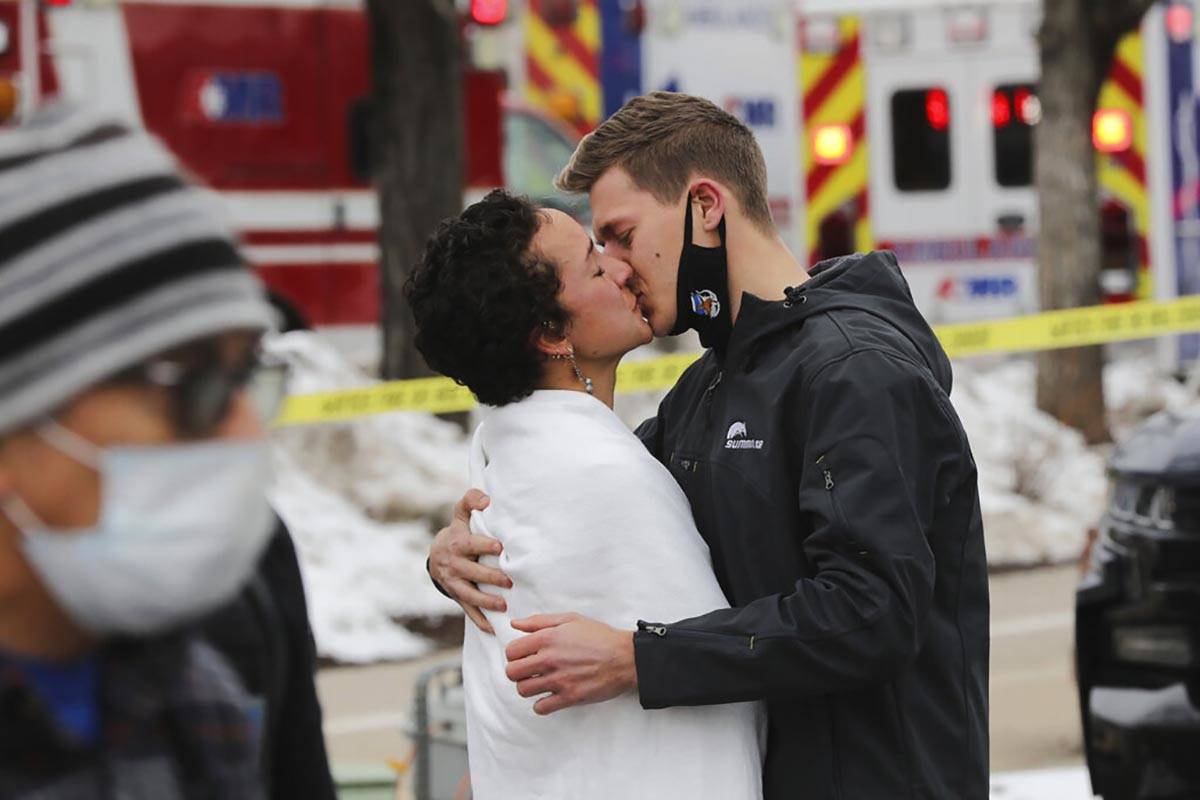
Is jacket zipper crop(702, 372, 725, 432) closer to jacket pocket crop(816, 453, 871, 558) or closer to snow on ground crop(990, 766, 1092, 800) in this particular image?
jacket pocket crop(816, 453, 871, 558)

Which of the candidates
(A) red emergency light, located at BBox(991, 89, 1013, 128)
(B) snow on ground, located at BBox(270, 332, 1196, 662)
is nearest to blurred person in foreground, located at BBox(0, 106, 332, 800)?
(B) snow on ground, located at BBox(270, 332, 1196, 662)

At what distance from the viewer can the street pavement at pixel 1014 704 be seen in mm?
6359

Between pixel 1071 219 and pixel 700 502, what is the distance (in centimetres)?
943

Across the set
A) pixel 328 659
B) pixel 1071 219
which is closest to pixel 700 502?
pixel 328 659

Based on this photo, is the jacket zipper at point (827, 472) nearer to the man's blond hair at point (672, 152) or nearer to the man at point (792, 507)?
the man at point (792, 507)

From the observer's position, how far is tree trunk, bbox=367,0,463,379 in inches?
415

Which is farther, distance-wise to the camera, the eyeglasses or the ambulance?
the ambulance

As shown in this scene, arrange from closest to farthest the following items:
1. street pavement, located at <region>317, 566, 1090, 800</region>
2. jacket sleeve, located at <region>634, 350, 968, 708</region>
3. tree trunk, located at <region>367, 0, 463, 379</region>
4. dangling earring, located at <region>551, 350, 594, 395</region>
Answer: jacket sleeve, located at <region>634, 350, 968, 708</region>
dangling earring, located at <region>551, 350, 594, 395</region>
street pavement, located at <region>317, 566, 1090, 800</region>
tree trunk, located at <region>367, 0, 463, 379</region>

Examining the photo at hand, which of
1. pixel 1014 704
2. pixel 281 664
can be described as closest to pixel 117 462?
pixel 281 664

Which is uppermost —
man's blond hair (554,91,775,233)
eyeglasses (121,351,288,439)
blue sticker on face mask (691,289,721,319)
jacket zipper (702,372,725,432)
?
man's blond hair (554,91,775,233)

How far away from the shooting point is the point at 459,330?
2682mm

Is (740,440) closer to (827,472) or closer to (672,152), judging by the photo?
(827,472)

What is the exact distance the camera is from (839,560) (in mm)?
2514

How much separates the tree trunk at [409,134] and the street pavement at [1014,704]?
9.34ft
